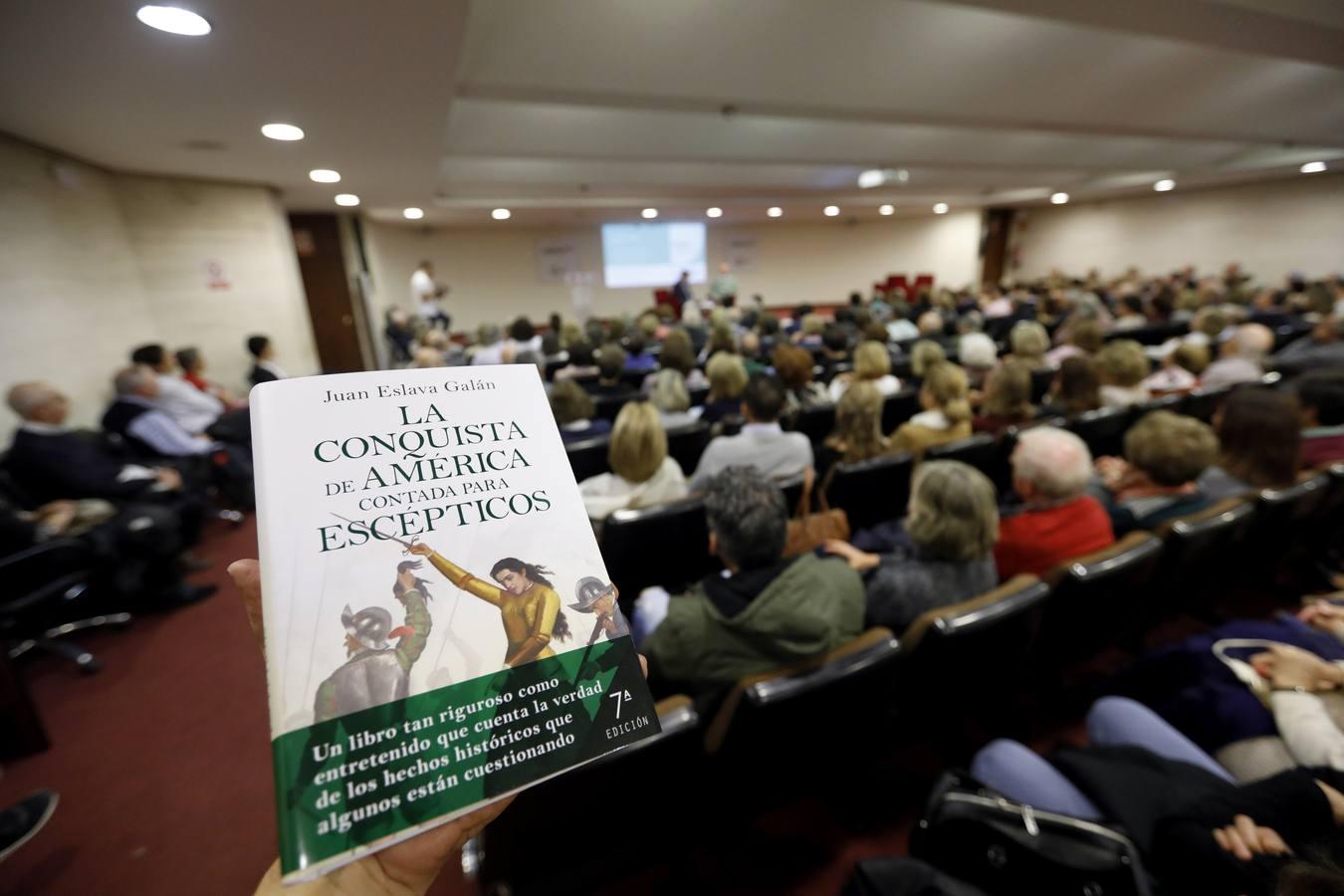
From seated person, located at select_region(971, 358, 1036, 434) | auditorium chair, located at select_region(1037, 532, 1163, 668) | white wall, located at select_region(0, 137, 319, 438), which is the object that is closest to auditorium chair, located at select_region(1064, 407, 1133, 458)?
seated person, located at select_region(971, 358, 1036, 434)

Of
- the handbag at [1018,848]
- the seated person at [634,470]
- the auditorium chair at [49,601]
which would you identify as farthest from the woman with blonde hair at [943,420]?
the auditorium chair at [49,601]

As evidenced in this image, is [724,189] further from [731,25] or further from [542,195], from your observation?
[731,25]

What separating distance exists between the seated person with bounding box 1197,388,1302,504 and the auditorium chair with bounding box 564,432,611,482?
90.7 inches

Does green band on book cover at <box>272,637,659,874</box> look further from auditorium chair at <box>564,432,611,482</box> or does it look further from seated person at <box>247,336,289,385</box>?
seated person at <box>247,336,289,385</box>

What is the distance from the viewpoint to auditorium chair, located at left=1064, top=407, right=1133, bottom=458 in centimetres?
256

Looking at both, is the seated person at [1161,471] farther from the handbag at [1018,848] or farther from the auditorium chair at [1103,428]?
the handbag at [1018,848]

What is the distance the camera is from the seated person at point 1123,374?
3023mm

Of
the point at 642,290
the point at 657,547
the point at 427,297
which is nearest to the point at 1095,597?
the point at 657,547

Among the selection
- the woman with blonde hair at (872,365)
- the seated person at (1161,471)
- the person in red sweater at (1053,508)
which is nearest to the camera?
the person in red sweater at (1053,508)

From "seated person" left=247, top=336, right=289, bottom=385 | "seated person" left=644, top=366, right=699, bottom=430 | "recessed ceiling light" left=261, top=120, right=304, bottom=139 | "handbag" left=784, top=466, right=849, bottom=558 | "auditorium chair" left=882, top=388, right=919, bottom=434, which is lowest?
"handbag" left=784, top=466, right=849, bottom=558

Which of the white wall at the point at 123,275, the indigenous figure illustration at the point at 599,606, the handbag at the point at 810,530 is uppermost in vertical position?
the white wall at the point at 123,275

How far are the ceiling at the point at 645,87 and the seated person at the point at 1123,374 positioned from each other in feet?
5.93

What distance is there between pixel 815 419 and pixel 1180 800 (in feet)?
7.56

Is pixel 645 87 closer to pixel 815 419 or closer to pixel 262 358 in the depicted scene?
pixel 815 419
